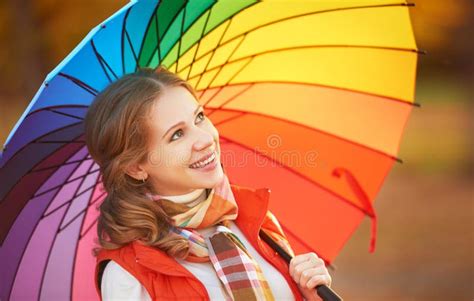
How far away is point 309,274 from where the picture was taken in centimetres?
257

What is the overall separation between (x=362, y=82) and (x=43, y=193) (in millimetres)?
1303

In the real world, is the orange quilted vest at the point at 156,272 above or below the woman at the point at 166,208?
below

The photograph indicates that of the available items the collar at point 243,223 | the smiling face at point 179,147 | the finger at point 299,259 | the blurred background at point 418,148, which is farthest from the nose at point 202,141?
the blurred background at point 418,148

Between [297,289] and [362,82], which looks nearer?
[297,289]

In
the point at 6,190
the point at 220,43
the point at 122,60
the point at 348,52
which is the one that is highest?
the point at 348,52

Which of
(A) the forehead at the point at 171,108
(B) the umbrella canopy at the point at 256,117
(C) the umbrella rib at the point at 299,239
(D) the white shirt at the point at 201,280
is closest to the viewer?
(D) the white shirt at the point at 201,280

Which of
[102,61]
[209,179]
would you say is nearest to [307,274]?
[209,179]

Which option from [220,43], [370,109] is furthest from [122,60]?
[370,109]

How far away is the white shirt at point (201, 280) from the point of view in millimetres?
2408

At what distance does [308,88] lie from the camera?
3.24 m

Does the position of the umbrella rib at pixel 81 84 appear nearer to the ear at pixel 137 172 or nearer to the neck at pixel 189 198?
the ear at pixel 137 172

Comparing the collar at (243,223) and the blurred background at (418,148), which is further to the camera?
the blurred background at (418,148)

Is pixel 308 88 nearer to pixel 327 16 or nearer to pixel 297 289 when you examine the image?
pixel 327 16

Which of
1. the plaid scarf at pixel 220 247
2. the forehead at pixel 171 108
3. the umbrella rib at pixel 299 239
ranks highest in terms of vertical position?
the forehead at pixel 171 108
